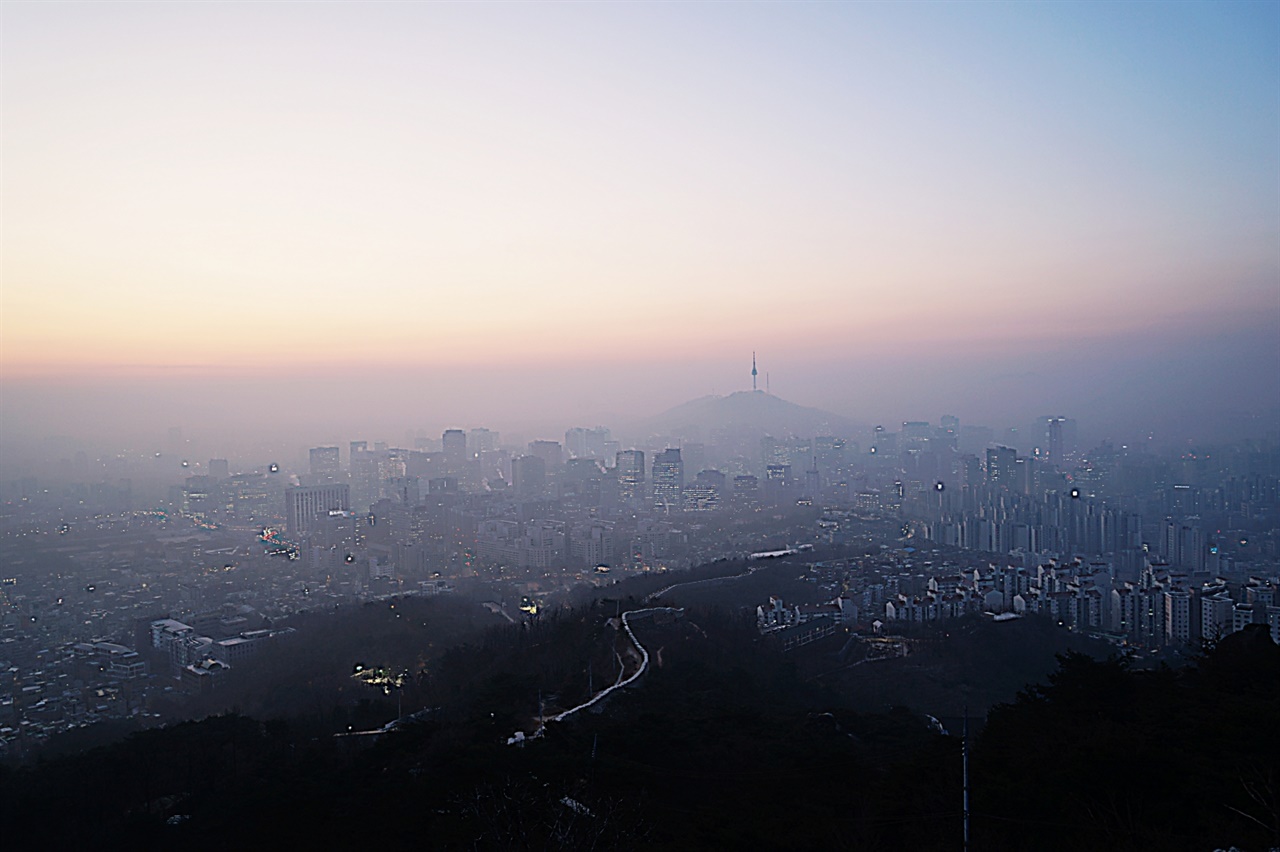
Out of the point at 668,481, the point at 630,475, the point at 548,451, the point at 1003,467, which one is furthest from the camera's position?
the point at 548,451

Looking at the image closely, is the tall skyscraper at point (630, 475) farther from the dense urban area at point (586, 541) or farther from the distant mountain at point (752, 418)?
the distant mountain at point (752, 418)

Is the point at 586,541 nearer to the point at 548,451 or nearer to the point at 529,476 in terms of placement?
the point at 529,476

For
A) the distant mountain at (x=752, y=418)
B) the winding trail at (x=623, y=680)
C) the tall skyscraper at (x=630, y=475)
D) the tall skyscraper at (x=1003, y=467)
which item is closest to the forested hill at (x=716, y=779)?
the winding trail at (x=623, y=680)

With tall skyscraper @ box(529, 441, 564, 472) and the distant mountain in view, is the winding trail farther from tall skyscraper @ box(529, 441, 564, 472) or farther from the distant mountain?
the distant mountain

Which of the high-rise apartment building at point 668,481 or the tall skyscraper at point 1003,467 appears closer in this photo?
the tall skyscraper at point 1003,467

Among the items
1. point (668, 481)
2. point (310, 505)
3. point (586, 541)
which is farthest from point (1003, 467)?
point (310, 505)

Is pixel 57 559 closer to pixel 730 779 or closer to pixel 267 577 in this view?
pixel 267 577
